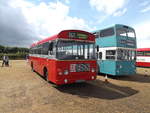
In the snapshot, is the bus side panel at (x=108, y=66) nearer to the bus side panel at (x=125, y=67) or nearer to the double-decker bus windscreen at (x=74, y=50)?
the bus side panel at (x=125, y=67)

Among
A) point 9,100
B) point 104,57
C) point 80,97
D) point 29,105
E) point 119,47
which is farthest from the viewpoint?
point 104,57

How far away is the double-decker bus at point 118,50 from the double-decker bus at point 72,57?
3.13 metres

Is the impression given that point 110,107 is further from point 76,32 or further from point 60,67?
point 76,32

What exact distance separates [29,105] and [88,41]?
4.75 metres

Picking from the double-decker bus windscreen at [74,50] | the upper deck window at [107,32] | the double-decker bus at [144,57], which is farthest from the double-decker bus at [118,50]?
the double-decker bus at [144,57]

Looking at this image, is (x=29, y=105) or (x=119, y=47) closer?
(x=29, y=105)

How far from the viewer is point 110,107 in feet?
17.6

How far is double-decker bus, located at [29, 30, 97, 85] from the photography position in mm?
7098

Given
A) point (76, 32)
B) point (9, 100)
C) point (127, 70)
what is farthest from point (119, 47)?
point (9, 100)

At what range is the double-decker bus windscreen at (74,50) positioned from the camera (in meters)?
7.16

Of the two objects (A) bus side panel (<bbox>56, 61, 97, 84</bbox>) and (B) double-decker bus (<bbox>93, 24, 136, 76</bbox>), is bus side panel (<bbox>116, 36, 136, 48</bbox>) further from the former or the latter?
(A) bus side panel (<bbox>56, 61, 97, 84</bbox>)

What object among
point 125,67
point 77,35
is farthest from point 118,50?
point 77,35

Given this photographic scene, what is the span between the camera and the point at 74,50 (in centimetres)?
761

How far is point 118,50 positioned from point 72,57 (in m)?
5.33
